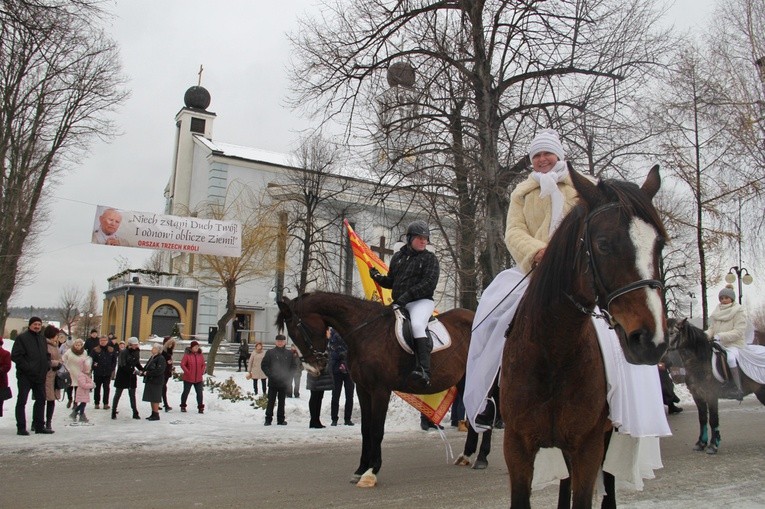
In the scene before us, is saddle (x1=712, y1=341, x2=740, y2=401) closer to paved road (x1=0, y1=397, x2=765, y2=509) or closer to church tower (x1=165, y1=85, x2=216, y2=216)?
paved road (x1=0, y1=397, x2=765, y2=509)

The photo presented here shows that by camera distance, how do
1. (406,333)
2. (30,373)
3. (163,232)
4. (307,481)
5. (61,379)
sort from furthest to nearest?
(163,232)
(61,379)
(30,373)
(406,333)
(307,481)

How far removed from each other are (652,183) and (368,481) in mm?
5300

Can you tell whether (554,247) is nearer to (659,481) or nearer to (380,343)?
(380,343)

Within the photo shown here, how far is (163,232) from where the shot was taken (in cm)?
1969

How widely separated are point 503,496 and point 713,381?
6.08m

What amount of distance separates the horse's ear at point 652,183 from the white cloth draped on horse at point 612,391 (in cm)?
118

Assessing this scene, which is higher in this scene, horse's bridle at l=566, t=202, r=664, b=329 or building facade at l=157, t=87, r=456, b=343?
building facade at l=157, t=87, r=456, b=343

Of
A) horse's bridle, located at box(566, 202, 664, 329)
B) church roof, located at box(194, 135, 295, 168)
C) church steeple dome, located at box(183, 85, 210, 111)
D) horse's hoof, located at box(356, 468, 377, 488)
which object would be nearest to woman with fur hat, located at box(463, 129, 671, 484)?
horse's bridle, located at box(566, 202, 664, 329)

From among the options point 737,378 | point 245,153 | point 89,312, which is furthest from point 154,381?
point 89,312

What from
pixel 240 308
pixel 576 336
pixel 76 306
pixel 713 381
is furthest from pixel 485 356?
pixel 76 306

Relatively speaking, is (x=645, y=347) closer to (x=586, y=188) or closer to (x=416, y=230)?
(x=586, y=188)

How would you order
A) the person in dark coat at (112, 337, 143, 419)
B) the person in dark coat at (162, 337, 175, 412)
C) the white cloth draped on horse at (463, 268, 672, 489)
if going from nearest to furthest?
1. the white cloth draped on horse at (463, 268, 672, 489)
2. the person in dark coat at (112, 337, 143, 419)
3. the person in dark coat at (162, 337, 175, 412)

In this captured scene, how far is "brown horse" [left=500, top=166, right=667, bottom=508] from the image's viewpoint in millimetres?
2967

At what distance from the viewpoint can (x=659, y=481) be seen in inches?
306
